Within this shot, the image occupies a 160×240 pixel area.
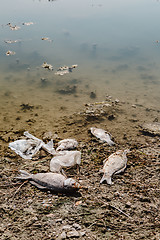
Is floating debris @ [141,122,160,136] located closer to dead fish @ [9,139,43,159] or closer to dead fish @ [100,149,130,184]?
dead fish @ [100,149,130,184]

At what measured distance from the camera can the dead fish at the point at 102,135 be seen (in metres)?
4.71

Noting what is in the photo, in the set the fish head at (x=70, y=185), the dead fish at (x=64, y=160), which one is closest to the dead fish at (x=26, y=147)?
the dead fish at (x=64, y=160)

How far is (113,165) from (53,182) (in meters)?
1.25

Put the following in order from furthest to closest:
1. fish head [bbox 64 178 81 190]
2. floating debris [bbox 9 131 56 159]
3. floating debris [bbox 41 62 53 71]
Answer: floating debris [bbox 41 62 53 71] < floating debris [bbox 9 131 56 159] < fish head [bbox 64 178 81 190]

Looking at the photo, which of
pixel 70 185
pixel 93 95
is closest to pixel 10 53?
pixel 93 95

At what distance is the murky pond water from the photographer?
23.6ft

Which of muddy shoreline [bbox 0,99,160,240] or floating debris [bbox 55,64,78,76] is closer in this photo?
muddy shoreline [bbox 0,99,160,240]

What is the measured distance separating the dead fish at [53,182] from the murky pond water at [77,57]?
116 inches

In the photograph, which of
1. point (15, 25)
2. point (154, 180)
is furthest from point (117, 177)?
point (15, 25)

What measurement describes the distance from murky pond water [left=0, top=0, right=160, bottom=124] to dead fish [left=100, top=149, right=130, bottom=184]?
2750 millimetres

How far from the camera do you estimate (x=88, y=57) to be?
1012 centimetres

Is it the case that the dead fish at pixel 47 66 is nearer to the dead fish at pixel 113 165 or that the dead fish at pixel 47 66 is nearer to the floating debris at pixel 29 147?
the floating debris at pixel 29 147

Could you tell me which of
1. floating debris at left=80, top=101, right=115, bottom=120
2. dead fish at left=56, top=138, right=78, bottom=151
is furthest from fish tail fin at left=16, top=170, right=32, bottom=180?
floating debris at left=80, top=101, right=115, bottom=120

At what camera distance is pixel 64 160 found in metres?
3.90
